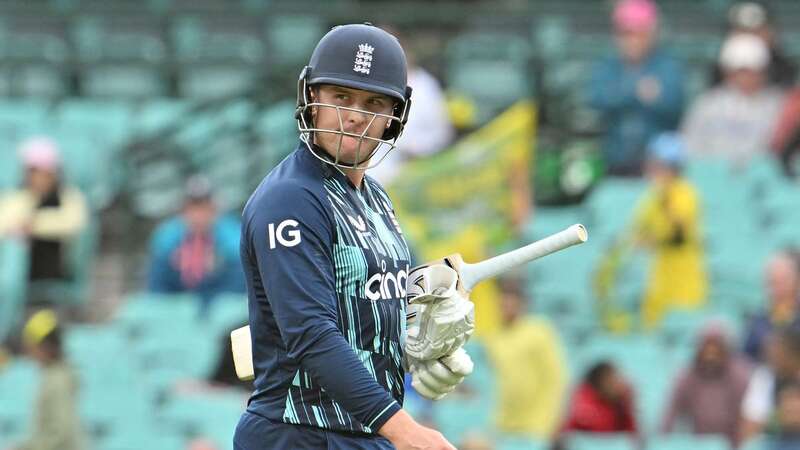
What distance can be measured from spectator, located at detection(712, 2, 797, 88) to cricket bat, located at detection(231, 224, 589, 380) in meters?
7.27

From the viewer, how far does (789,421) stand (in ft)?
26.9

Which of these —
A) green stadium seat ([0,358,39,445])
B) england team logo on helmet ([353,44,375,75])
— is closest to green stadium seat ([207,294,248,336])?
green stadium seat ([0,358,39,445])

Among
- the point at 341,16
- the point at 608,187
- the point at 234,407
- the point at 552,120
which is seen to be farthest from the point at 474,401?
the point at 341,16

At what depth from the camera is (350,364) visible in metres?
4.00

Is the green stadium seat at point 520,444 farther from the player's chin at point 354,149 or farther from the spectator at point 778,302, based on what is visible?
the player's chin at point 354,149

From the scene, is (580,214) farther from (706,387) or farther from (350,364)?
(350,364)

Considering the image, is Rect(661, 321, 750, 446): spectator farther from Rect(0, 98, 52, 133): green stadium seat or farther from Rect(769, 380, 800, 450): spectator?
Rect(0, 98, 52, 133): green stadium seat

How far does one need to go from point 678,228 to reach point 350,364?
666cm

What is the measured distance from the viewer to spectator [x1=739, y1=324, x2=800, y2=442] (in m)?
8.47

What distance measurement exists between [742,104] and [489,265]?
718cm

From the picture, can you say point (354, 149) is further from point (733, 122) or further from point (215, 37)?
point (215, 37)

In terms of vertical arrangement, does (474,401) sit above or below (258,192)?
below

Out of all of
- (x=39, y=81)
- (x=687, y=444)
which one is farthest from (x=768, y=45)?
(x=39, y=81)

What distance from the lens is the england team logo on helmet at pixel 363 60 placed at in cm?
419
